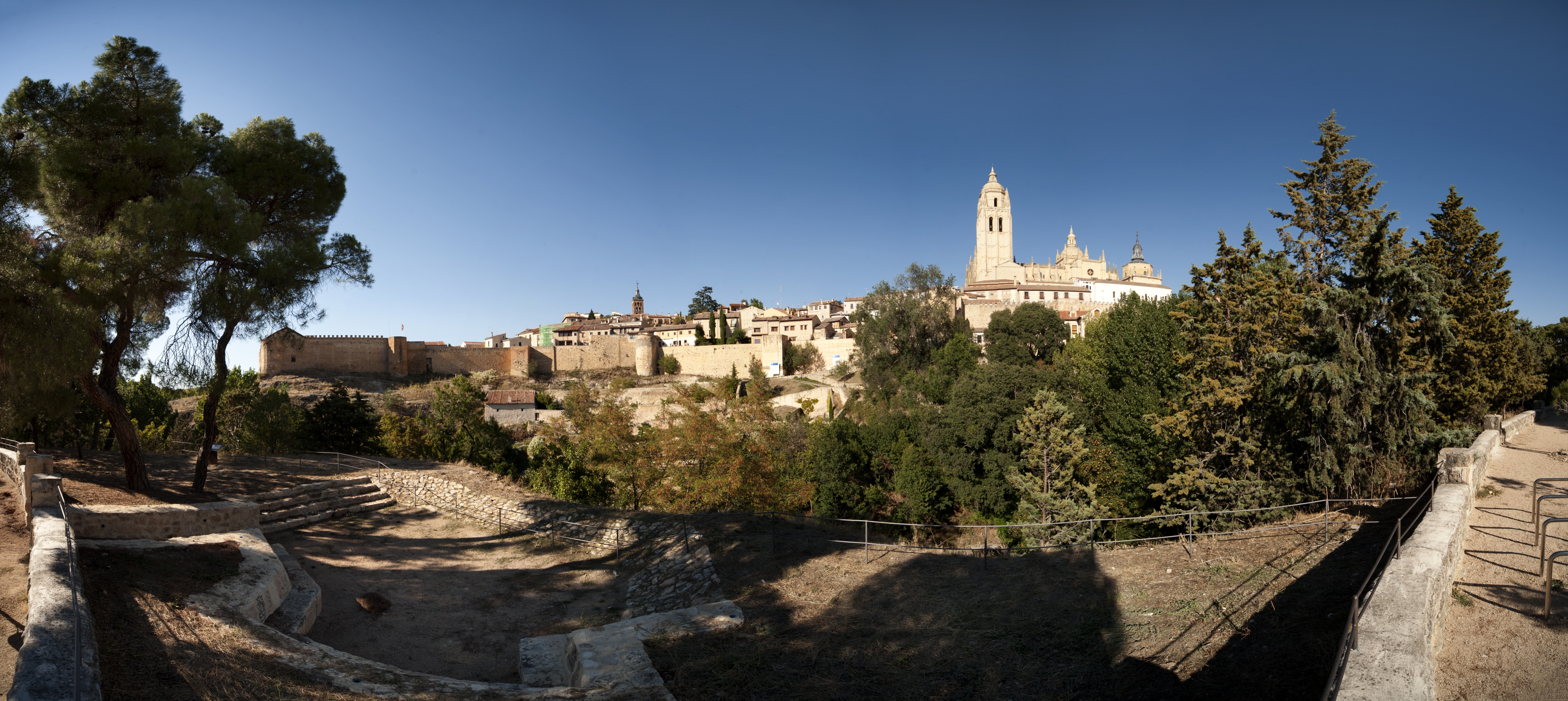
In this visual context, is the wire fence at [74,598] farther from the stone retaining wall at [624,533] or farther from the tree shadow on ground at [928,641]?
the stone retaining wall at [624,533]

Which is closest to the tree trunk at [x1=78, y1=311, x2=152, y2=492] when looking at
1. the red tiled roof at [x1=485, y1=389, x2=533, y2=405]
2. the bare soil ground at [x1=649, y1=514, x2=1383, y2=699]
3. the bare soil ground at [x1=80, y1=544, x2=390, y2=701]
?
the bare soil ground at [x1=80, y1=544, x2=390, y2=701]

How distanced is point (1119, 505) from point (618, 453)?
638 inches

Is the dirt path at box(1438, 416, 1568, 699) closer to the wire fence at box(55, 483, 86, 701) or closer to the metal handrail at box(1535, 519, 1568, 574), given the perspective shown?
the metal handrail at box(1535, 519, 1568, 574)

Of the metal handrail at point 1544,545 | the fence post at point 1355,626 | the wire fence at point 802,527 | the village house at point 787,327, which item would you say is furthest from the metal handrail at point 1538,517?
the village house at point 787,327

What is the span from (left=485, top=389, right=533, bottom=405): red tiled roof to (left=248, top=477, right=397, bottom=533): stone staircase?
85.7 ft

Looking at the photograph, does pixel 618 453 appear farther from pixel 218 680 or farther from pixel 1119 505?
pixel 1119 505

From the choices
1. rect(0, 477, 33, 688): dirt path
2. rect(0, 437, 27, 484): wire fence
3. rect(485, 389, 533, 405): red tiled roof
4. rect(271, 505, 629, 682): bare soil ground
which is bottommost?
rect(271, 505, 629, 682): bare soil ground

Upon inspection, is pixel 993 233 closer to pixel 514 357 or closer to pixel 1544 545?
pixel 514 357

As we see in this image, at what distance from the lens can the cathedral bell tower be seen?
3691 inches

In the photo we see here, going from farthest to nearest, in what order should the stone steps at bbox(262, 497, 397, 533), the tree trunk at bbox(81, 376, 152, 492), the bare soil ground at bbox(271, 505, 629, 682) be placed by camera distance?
the stone steps at bbox(262, 497, 397, 533) → the tree trunk at bbox(81, 376, 152, 492) → the bare soil ground at bbox(271, 505, 629, 682)

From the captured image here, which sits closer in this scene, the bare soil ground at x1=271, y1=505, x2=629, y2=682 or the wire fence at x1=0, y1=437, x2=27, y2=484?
the bare soil ground at x1=271, y1=505, x2=629, y2=682

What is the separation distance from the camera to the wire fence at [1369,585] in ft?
12.8

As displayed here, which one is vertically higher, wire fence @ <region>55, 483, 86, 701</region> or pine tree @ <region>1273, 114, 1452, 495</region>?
pine tree @ <region>1273, 114, 1452, 495</region>

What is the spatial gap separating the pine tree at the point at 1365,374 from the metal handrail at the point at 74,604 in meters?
15.1
